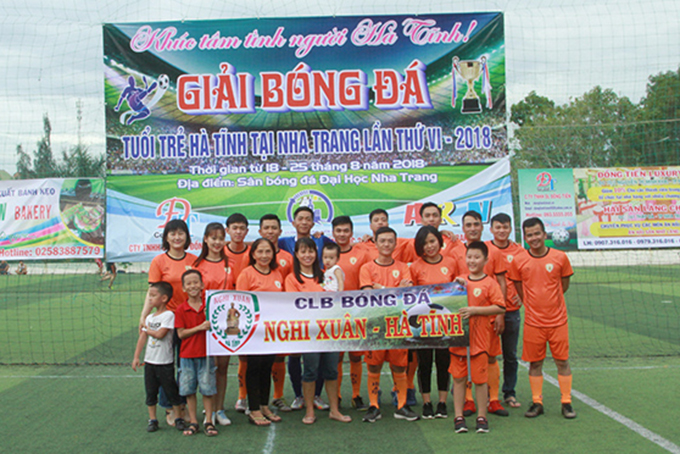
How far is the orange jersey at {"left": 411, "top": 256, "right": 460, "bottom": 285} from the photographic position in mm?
4695

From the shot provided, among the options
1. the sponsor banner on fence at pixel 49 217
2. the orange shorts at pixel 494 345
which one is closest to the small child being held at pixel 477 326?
the orange shorts at pixel 494 345

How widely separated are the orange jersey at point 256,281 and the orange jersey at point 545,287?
2060 millimetres

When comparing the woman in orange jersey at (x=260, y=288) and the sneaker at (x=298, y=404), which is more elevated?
the woman in orange jersey at (x=260, y=288)

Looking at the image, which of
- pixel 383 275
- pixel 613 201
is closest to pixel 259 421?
pixel 383 275

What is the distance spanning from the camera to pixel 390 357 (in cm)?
471

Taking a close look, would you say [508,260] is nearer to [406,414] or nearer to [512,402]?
[512,402]

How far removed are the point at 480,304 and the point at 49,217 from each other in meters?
5.62

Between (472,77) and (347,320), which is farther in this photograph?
(472,77)

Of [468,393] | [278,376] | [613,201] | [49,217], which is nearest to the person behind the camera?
[468,393]

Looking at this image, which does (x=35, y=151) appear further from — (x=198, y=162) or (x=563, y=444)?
(x=563, y=444)

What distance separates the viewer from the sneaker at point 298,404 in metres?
5.13

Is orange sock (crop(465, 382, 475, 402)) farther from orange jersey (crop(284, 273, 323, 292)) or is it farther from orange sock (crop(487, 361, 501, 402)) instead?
orange jersey (crop(284, 273, 323, 292))

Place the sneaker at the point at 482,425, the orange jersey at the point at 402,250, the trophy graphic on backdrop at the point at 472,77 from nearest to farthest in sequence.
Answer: the sneaker at the point at 482,425, the orange jersey at the point at 402,250, the trophy graphic on backdrop at the point at 472,77

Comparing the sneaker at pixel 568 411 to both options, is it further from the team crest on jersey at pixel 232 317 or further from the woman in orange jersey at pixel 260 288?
the team crest on jersey at pixel 232 317
